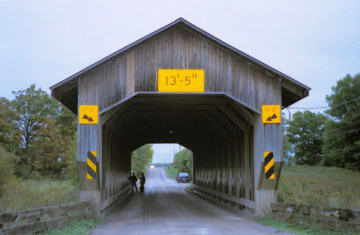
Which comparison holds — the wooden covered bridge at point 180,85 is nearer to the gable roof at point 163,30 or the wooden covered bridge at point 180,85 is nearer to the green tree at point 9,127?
the gable roof at point 163,30

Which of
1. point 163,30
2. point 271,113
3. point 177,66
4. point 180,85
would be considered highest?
point 163,30

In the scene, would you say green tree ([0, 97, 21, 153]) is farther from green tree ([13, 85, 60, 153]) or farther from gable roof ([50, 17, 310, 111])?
gable roof ([50, 17, 310, 111])

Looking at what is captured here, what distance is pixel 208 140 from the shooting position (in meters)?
22.1

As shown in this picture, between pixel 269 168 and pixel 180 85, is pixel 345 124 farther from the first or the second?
pixel 180 85

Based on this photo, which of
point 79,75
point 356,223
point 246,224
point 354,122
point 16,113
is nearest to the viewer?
point 356,223

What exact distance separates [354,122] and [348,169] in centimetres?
566

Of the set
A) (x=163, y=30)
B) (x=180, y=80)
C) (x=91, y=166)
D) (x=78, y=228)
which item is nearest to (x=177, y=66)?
(x=180, y=80)

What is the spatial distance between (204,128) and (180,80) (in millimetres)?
8665

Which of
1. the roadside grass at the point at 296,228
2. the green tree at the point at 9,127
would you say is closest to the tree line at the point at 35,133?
the green tree at the point at 9,127

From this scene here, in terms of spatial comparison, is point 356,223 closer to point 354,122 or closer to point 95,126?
point 95,126

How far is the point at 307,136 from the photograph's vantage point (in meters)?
70.6

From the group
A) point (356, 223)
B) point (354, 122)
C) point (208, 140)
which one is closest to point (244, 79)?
point (356, 223)

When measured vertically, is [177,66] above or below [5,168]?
above

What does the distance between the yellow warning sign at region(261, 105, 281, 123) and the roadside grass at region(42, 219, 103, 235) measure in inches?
238
